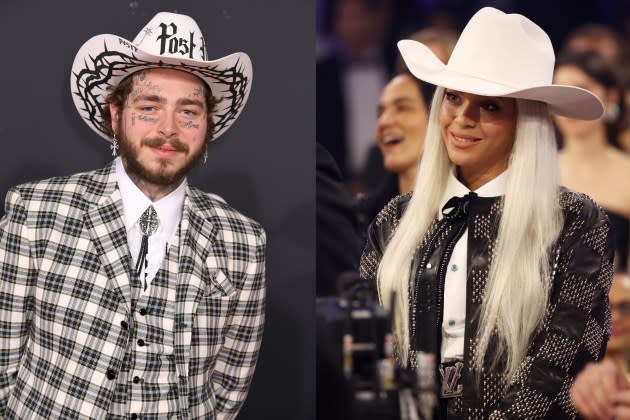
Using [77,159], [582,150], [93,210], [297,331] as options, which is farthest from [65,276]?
[582,150]

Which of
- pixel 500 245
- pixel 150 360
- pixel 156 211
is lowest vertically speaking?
pixel 150 360

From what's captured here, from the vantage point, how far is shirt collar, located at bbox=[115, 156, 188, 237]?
3.04 metres

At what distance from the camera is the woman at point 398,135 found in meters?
3.34

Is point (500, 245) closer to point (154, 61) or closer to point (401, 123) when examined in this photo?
point (401, 123)

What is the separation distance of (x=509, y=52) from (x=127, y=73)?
4.40ft

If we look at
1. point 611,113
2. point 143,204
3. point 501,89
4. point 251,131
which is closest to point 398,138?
point 501,89

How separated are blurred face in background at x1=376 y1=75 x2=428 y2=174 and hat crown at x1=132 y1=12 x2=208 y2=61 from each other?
74cm

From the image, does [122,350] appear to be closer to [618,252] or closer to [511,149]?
[511,149]

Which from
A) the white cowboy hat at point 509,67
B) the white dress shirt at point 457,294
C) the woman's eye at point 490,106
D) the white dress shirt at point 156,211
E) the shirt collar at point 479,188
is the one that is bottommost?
the white dress shirt at point 457,294

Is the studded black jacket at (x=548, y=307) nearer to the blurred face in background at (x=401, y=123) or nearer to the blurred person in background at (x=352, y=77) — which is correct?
the blurred face in background at (x=401, y=123)

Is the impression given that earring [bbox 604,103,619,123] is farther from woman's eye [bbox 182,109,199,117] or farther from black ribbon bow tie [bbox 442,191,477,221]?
woman's eye [bbox 182,109,199,117]

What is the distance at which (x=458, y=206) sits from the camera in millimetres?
3057

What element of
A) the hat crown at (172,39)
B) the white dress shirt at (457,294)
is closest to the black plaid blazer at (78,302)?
the hat crown at (172,39)

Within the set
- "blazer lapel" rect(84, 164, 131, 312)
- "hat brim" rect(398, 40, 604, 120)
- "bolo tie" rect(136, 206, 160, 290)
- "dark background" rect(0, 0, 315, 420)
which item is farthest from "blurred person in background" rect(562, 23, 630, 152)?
"blazer lapel" rect(84, 164, 131, 312)
